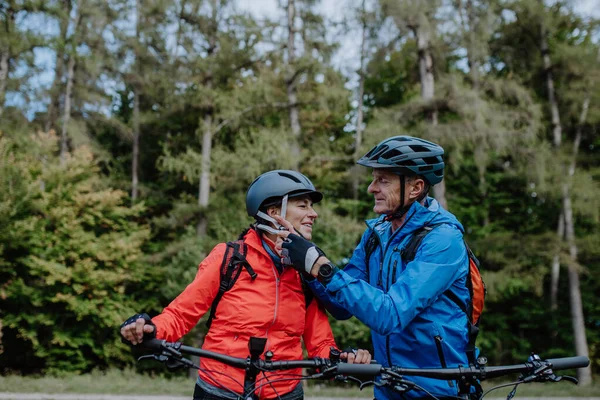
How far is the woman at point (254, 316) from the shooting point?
3002mm

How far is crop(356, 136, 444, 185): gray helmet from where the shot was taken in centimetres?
290

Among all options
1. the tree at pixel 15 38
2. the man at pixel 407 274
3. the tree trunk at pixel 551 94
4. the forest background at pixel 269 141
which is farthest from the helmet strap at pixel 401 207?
the tree trunk at pixel 551 94

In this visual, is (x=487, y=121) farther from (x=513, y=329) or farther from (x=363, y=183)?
(x=513, y=329)

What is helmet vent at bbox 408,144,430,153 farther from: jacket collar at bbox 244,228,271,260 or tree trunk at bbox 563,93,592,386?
tree trunk at bbox 563,93,592,386

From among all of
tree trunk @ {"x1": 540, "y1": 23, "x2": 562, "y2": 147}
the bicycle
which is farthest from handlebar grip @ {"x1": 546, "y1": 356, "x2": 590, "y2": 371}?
tree trunk @ {"x1": 540, "y1": 23, "x2": 562, "y2": 147}

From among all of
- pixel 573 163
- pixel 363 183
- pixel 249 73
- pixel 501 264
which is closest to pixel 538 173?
pixel 573 163

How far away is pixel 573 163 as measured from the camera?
19688 millimetres

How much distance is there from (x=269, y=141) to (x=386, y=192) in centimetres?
1495

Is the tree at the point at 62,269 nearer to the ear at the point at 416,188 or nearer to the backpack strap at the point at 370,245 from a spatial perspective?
the backpack strap at the point at 370,245

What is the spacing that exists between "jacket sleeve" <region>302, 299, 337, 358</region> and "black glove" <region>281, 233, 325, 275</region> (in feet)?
2.67

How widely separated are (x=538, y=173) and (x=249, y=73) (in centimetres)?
1119

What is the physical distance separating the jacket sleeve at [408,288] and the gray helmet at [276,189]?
3.44 ft

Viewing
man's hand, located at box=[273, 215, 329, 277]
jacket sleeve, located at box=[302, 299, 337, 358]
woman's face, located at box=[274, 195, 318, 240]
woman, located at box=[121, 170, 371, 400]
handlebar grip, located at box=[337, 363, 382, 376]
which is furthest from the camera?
woman's face, located at box=[274, 195, 318, 240]

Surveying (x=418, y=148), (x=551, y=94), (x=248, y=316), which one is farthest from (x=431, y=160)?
(x=551, y=94)
